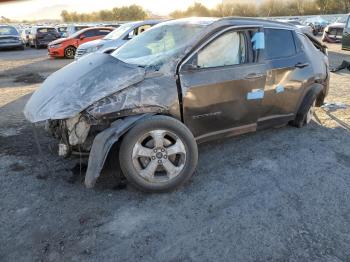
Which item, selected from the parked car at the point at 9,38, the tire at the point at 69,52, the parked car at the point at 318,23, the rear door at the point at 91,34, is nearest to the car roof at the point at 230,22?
the tire at the point at 69,52

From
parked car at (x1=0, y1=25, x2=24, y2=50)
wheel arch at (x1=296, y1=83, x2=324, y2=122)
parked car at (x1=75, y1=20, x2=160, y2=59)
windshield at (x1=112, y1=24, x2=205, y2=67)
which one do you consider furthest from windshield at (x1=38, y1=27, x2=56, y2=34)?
wheel arch at (x1=296, y1=83, x2=324, y2=122)

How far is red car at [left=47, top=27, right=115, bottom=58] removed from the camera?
17.3 meters

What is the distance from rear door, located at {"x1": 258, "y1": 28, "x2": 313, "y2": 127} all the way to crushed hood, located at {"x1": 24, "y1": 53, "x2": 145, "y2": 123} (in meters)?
1.85

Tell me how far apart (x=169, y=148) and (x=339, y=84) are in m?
Answer: 6.98

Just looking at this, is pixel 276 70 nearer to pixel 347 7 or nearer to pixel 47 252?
pixel 47 252

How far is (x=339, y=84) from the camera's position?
30.4 ft

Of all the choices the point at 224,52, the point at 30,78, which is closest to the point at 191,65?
the point at 224,52

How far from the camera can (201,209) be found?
352 cm

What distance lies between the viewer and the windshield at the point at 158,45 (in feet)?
14.1

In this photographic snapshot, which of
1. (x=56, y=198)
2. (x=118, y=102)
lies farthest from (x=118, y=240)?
(x=118, y=102)

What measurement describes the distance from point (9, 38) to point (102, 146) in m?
21.3

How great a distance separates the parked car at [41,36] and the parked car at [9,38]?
4.91 feet

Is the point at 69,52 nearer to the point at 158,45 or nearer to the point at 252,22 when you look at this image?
the point at 158,45

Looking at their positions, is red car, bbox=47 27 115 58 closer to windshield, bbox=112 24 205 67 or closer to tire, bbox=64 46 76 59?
tire, bbox=64 46 76 59
